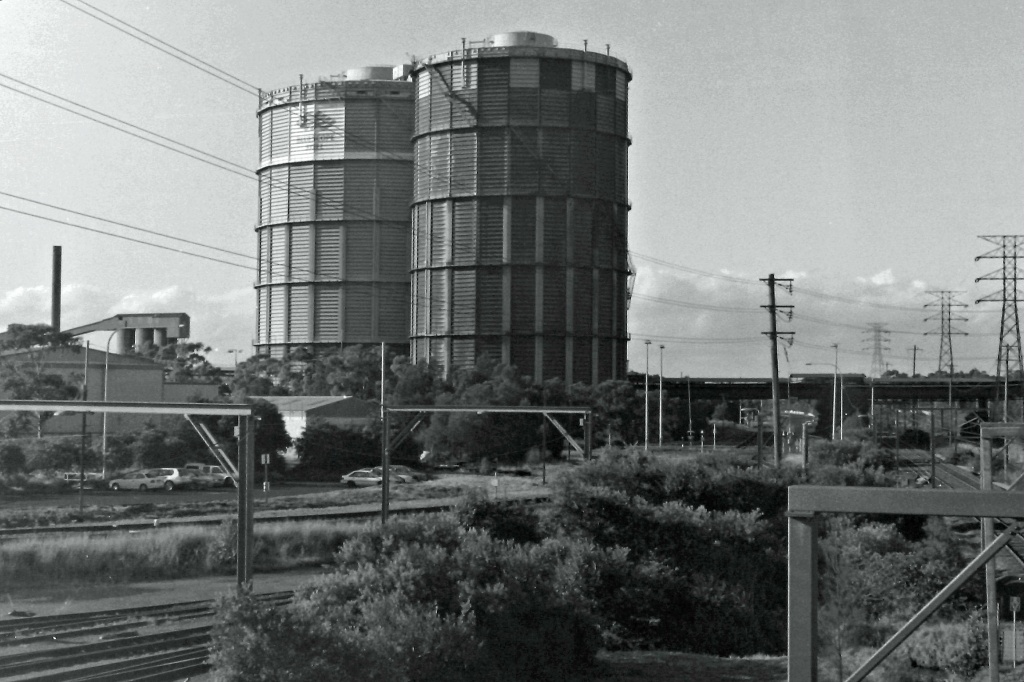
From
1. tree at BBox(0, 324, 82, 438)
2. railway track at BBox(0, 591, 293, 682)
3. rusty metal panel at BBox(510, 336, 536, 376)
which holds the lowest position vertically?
railway track at BBox(0, 591, 293, 682)

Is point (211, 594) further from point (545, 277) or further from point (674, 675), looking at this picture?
point (545, 277)

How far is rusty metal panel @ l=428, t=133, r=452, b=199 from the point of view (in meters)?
54.9

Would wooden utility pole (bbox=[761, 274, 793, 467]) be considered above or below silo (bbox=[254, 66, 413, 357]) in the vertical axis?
below

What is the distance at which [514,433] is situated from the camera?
40625mm

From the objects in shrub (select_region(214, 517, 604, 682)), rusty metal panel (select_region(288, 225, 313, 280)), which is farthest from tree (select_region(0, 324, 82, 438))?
rusty metal panel (select_region(288, 225, 313, 280))

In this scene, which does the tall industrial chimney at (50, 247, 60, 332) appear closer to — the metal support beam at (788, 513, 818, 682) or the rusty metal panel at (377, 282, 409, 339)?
the rusty metal panel at (377, 282, 409, 339)

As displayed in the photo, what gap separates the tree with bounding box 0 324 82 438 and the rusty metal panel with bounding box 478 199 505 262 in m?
21.2

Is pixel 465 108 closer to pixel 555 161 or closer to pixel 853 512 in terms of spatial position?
pixel 555 161

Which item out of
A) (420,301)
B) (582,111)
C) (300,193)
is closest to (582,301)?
(420,301)

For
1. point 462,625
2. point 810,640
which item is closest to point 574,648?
point 462,625

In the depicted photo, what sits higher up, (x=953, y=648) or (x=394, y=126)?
(x=394, y=126)

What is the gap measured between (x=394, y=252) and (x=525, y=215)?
11135 millimetres

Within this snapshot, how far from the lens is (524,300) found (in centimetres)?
5200

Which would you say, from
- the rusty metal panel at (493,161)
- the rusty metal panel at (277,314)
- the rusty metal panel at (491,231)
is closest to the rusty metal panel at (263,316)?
the rusty metal panel at (277,314)
